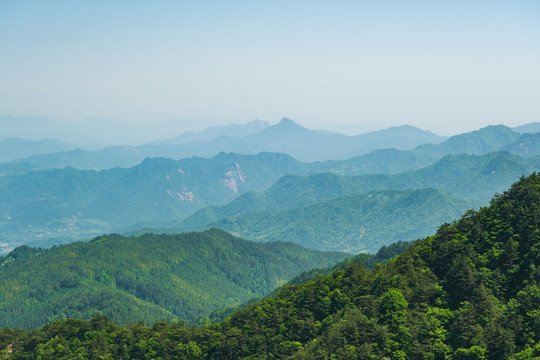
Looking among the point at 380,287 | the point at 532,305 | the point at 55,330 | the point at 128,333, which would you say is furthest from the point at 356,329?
the point at 55,330

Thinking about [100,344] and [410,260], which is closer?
[410,260]

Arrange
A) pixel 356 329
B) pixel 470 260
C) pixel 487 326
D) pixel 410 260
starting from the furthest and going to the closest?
1. pixel 410 260
2. pixel 470 260
3. pixel 356 329
4. pixel 487 326

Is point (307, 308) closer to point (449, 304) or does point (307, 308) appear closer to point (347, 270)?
point (347, 270)

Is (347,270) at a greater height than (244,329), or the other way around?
(347,270)

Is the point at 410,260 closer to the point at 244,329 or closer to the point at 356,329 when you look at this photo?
the point at 356,329

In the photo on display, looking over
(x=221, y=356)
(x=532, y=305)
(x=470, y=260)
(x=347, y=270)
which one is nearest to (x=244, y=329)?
(x=221, y=356)

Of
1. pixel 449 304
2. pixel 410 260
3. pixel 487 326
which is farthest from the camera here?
pixel 410 260
